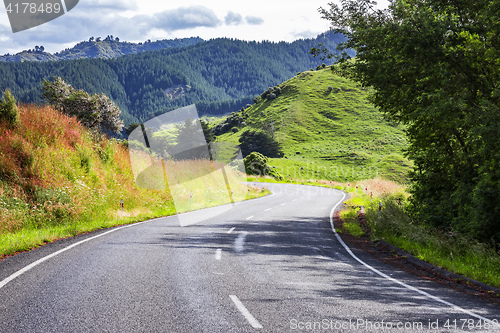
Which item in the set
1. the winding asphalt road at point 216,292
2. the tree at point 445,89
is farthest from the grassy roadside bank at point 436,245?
the winding asphalt road at point 216,292

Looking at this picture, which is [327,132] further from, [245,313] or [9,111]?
[245,313]

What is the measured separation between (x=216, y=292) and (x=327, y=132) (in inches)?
4689

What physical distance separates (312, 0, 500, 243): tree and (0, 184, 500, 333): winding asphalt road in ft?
13.2

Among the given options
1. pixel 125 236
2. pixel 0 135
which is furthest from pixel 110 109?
pixel 125 236

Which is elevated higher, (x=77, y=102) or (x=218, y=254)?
(x=77, y=102)

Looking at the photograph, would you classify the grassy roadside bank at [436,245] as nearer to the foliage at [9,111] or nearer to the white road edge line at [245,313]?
the white road edge line at [245,313]

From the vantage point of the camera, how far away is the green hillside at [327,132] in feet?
292

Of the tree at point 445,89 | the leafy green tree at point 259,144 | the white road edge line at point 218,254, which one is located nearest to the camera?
the white road edge line at point 218,254

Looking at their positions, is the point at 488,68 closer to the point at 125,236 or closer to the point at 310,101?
the point at 125,236

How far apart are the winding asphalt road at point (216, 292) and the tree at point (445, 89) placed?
401 cm

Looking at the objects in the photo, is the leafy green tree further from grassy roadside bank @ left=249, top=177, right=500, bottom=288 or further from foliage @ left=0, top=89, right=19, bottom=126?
foliage @ left=0, top=89, right=19, bottom=126

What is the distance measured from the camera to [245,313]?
5.63 meters

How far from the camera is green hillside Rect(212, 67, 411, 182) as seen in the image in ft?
292

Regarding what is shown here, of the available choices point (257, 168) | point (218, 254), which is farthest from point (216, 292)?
point (257, 168)
